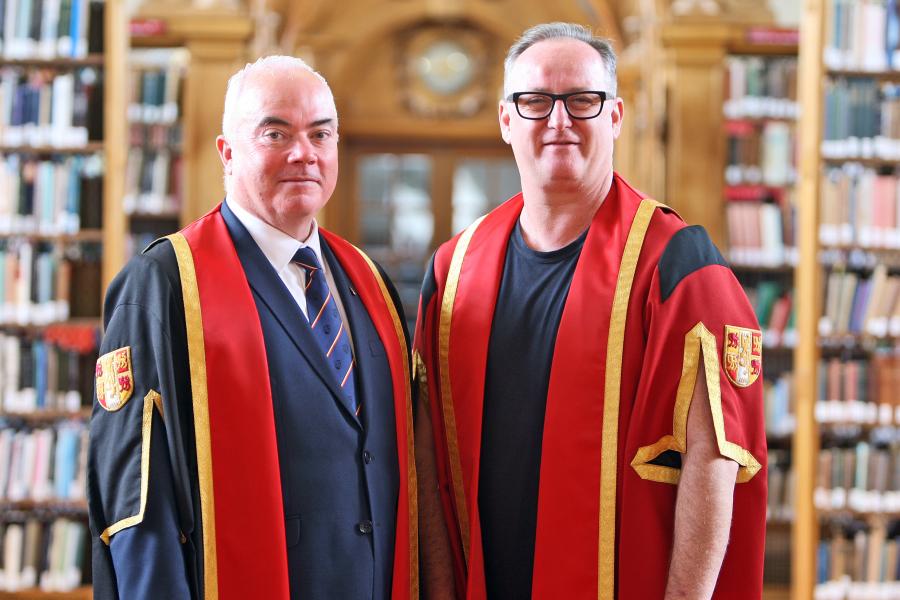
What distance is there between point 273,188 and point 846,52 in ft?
10.9

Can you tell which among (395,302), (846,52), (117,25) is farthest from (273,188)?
(846,52)

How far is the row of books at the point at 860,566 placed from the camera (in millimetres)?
4809

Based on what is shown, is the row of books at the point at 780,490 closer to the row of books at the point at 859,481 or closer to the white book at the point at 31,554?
the row of books at the point at 859,481

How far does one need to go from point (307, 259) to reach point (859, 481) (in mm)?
3401

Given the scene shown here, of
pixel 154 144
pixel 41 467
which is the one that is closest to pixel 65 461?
pixel 41 467

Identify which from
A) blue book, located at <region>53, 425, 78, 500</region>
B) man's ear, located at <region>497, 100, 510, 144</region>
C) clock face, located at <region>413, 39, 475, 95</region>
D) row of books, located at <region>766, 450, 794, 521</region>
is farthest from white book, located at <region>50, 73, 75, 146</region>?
clock face, located at <region>413, 39, 475, 95</region>

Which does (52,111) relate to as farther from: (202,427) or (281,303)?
(202,427)

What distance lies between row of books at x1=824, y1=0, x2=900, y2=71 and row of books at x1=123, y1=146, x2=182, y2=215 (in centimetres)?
405

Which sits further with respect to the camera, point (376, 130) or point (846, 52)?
point (376, 130)

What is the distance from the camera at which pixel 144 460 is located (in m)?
1.98

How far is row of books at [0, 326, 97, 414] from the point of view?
16.0 feet

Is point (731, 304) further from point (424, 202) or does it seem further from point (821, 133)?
point (424, 202)

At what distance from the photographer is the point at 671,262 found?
2109 mm

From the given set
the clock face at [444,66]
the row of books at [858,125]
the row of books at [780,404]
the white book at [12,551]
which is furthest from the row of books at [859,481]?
the clock face at [444,66]
